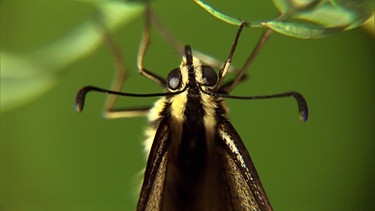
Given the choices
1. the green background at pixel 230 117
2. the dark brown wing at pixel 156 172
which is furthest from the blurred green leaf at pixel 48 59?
the dark brown wing at pixel 156 172

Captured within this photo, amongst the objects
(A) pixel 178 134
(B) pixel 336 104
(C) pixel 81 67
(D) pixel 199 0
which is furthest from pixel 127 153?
(D) pixel 199 0

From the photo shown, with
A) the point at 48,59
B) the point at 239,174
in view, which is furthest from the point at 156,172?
the point at 48,59

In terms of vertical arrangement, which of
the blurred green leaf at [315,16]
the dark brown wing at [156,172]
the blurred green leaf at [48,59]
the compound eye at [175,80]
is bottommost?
the dark brown wing at [156,172]

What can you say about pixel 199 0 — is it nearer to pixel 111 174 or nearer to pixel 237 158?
pixel 237 158

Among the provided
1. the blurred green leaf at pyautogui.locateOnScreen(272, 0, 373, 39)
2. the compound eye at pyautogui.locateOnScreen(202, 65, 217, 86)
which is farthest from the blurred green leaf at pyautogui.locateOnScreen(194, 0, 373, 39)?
the compound eye at pyautogui.locateOnScreen(202, 65, 217, 86)

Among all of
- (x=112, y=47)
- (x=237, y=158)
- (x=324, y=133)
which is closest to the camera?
(x=237, y=158)

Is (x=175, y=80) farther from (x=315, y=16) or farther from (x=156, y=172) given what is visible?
(x=315, y=16)

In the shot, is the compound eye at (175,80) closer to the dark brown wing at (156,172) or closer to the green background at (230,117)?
the dark brown wing at (156,172)
